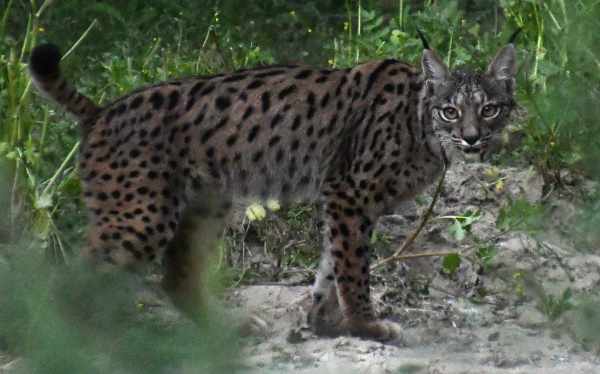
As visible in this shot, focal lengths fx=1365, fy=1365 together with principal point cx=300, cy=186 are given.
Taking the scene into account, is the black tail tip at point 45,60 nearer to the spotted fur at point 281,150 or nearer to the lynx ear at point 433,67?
the spotted fur at point 281,150

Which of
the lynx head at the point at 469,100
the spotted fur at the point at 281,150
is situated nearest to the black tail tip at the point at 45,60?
the spotted fur at the point at 281,150

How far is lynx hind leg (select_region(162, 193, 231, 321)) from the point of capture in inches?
248

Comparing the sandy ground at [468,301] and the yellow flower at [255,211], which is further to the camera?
the yellow flower at [255,211]

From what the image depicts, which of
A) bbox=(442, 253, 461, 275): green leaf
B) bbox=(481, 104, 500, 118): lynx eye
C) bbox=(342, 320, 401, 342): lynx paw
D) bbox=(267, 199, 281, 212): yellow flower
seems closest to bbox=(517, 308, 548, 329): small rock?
bbox=(442, 253, 461, 275): green leaf

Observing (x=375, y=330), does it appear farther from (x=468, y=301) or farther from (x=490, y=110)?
(x=490, y=110)

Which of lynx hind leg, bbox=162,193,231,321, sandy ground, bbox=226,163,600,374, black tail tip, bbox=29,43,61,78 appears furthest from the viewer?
lynx hind leg, bbox=162,193,231,321

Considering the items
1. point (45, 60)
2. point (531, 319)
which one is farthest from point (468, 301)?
point (45, 60)

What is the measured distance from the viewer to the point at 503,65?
621 cm

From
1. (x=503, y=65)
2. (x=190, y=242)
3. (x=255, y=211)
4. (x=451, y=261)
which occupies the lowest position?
(x=451, y=261)

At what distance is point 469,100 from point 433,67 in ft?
0.78

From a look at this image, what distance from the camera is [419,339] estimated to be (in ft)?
20.0

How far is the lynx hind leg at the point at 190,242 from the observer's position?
248 inches

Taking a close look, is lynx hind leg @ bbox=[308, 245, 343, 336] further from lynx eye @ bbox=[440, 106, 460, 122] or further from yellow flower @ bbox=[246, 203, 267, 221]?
lynx eye @ bbox=[440, 106, 460, 122]

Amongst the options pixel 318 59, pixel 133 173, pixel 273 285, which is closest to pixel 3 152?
pixel 133 173
